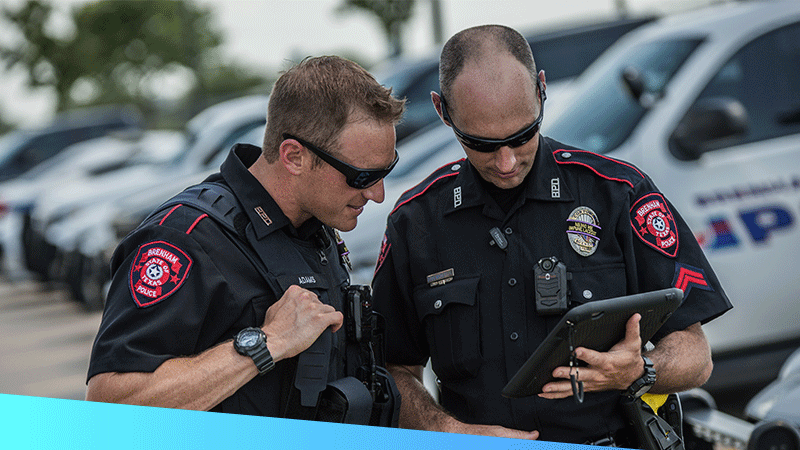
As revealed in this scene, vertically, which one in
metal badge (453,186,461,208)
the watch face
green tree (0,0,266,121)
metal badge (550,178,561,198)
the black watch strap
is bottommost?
green tree (0,0,266,121)

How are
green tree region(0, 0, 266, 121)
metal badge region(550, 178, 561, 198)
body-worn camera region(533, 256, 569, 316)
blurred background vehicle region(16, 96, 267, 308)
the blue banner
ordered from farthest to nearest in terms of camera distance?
green tree region(0, 0, 266, 121)
blurred background vehicle region(16, 96, 267, 308)
metal badge region(550, 178, 561, 198)
body-worn camera region(533, 256, 569, 316)
the blue banner

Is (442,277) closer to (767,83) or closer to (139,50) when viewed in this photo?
(767,83)

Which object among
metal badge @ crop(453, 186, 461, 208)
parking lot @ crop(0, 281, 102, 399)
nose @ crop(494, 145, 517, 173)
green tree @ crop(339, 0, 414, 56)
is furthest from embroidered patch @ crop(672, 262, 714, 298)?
green tree @ crop(339, 0, 414, 56)

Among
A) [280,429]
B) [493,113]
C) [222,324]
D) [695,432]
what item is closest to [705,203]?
[695,432]

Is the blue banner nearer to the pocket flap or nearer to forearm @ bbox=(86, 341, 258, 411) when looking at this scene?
forearm @ bbox=(86, 341, 258, 411)

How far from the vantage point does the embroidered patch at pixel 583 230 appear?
7.43ft

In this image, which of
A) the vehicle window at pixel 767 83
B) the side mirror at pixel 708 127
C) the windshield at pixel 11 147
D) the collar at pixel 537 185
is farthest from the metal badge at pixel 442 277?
the windshield at pixel 11 147

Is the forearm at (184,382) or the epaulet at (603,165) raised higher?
the epaulet at (603,165)

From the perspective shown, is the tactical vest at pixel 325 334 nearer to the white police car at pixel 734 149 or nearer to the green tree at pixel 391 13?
the white police car at pixel 734 149

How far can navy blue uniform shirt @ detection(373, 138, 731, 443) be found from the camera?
223cm

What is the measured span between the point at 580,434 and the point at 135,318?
1122 mm

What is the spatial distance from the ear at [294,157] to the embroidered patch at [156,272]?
0.37m

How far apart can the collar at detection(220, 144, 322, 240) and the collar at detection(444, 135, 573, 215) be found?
41 cm

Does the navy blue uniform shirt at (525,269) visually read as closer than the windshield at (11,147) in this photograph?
Yes
